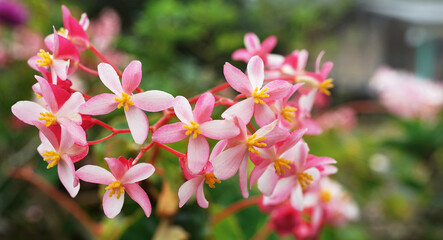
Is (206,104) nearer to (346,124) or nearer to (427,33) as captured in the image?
(346,124)

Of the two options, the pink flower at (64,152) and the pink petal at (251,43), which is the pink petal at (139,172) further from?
the pink petal at (251,43)

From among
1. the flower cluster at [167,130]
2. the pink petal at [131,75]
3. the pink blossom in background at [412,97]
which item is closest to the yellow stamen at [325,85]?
the flower cluster at [167,130]

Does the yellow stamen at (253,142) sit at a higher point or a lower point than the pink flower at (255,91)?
lower

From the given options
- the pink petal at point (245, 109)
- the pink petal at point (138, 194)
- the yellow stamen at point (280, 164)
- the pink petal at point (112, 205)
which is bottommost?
the pink petal at point (112, 205)

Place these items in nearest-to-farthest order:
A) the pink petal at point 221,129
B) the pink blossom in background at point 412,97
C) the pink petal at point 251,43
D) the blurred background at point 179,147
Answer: the pink petal at point 221,129 → the pink petal at point 251,43 → the blurred background at point 179,147 → the pink blossom in background at point 412,97

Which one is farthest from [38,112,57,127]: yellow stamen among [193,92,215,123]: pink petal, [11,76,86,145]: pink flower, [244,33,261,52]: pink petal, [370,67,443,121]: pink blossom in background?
[370,67,443,121]: pink blossom in background

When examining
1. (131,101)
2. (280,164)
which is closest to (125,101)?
(131,101)
